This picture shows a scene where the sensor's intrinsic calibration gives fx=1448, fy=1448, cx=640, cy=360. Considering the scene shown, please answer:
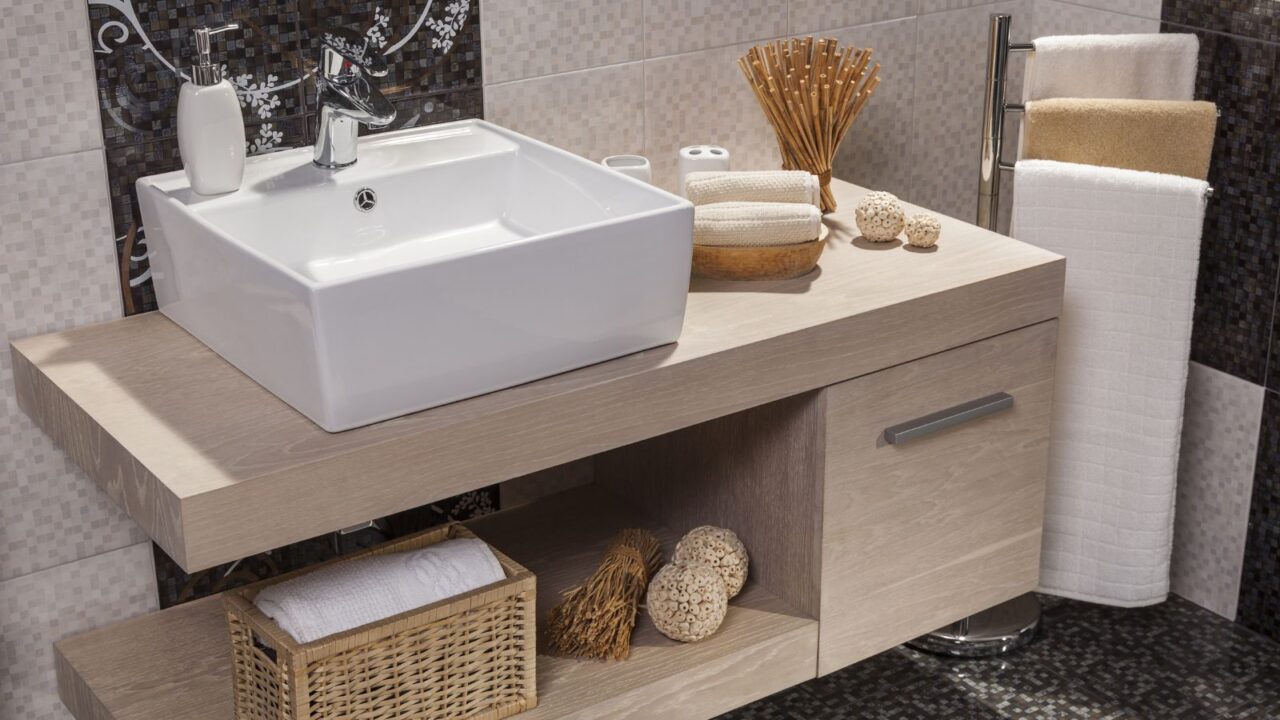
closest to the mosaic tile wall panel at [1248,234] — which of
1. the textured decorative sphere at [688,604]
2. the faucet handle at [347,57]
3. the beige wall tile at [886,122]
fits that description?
the beige wall tile at [886,122]

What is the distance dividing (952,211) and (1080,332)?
40 cm

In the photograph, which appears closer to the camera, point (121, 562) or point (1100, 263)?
point (121, 562)

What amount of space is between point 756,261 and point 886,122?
2.24ft

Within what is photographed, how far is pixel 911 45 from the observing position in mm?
2463

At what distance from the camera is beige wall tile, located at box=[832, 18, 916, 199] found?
7.97 feet

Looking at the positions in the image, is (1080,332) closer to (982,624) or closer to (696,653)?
(982,624)

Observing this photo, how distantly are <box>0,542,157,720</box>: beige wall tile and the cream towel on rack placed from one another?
1.44 m

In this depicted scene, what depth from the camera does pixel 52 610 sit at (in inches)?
75.4

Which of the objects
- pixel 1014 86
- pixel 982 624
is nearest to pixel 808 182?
pixel 1014 86

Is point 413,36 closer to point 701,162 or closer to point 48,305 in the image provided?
point 701,162

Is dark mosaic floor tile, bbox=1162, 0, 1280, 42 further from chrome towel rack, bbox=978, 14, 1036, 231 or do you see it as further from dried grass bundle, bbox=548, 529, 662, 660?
dried grass bundle, bbox=548, 529, 662, 660

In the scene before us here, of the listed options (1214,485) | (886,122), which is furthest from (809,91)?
(1214,485)

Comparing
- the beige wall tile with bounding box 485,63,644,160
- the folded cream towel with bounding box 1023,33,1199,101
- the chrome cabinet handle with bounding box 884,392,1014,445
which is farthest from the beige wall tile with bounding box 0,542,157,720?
the folded cream towel with bounding box 1023,33,1199,101

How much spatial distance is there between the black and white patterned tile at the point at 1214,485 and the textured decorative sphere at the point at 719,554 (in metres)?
1.01
